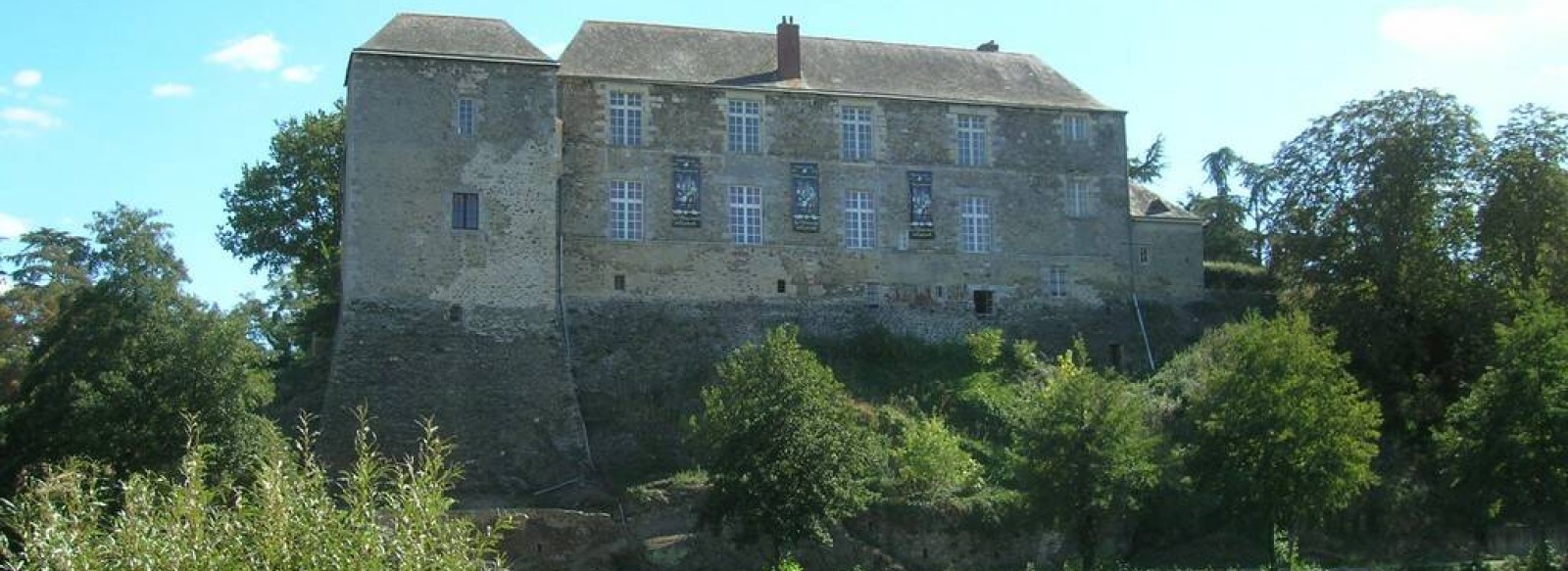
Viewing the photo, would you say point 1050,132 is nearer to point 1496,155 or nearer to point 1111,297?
point 1111,297

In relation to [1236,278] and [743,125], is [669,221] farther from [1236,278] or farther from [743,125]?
[1236,278]

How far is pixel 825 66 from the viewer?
142ft

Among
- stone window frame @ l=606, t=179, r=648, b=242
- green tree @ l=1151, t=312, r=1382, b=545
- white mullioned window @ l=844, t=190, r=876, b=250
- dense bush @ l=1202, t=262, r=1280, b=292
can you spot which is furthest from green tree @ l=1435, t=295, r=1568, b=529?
stone window frame @ l=606, t=179, r=648, b=242

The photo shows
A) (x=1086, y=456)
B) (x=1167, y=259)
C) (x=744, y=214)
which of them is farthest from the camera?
(x=1167, y=259)

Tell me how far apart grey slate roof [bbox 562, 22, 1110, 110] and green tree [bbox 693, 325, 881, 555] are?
11636 mm

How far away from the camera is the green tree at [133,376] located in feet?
98.2

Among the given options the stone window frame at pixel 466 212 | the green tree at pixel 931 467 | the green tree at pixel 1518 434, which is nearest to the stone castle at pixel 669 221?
the stone window frame at pixel 466 212

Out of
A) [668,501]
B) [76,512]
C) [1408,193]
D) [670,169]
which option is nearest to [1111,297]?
[1408,193]

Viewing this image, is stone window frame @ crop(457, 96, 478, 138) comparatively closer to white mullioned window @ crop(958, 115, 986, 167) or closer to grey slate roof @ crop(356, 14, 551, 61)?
grey slate roof @ crop(356, 14, 551, 61)

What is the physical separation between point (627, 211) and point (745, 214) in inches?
124

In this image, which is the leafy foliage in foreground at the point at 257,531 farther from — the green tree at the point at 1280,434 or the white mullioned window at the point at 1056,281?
the white mullioned window at the point at 1056,281

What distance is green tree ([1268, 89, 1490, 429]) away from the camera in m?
38.4

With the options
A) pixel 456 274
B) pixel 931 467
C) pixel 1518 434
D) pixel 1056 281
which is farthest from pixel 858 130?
pixel 1518 434

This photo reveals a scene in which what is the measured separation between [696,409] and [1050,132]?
1369cm
